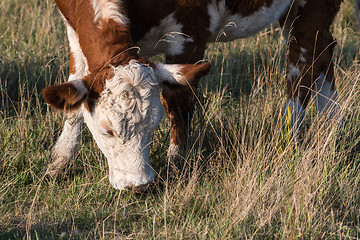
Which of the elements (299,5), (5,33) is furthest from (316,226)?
(5,33)

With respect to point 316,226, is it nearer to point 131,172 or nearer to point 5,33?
point 131,172

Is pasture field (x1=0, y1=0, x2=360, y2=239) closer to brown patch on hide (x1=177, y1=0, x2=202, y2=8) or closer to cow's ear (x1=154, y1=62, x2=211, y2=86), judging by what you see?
cow's ear (x1=154, y1=62, x2=211, y2=86)

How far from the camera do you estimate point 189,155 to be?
467 centimetres

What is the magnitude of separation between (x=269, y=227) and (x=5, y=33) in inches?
177

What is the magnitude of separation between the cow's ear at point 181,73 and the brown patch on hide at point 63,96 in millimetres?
550

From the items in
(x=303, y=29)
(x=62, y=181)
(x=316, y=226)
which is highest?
(x=303, y=29)

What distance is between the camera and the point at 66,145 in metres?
4.90

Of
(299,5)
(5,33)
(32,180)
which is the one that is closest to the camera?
(32,180)

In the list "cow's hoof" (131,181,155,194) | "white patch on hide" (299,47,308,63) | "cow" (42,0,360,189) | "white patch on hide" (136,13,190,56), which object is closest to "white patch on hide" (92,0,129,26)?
"cow" (42,0,360,189)

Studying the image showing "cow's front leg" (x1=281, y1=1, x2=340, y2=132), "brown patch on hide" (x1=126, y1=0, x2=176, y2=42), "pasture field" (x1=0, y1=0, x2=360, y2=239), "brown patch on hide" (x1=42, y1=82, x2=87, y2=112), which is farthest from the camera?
"cow's front leg" (x1=281, y1=1, x2=340, y2=132)

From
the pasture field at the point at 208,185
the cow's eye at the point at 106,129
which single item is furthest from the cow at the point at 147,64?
the pasture field at the point at 208,185

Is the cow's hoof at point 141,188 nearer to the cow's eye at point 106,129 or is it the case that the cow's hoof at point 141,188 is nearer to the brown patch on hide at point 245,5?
the cow's eye at point 106,129

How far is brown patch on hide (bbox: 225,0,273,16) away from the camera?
191 inches

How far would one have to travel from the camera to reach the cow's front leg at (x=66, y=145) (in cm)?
474
